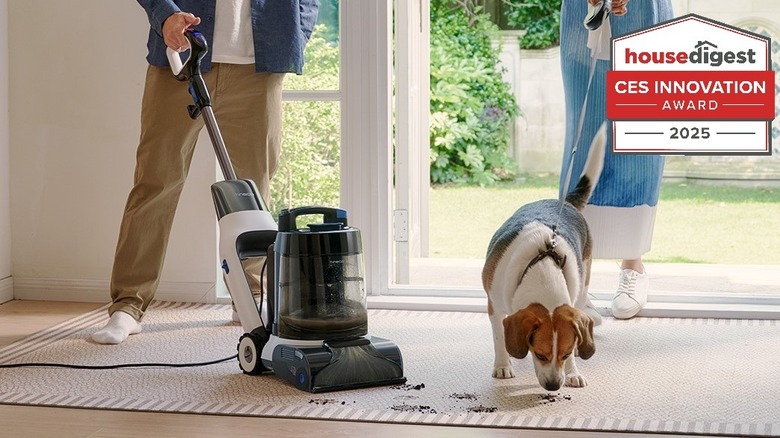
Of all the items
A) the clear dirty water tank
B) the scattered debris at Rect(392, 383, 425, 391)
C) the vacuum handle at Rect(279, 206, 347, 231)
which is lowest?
the scattered debris at Rect(392, 383, 425, 391)

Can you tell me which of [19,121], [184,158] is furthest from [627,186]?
[19,121]

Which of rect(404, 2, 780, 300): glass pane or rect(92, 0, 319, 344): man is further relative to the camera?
rect(404, 2, 780, 300): glass pane

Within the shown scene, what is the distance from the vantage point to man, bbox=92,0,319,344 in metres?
2.95

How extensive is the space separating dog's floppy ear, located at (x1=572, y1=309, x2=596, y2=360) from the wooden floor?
22cm

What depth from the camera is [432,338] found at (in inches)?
117

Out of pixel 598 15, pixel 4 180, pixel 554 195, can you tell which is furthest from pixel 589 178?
pixel 554 195

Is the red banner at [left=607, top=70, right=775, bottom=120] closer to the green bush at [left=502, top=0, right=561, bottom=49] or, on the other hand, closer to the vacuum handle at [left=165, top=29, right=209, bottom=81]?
the vacuum handle at [left=165, top=29, right=209, bottom=81]

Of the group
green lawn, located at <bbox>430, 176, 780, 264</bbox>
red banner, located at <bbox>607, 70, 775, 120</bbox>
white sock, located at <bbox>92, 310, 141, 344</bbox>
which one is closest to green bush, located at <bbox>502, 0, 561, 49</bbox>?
green lawn, located at <bbox>430, 176, 780, 264</bbox>

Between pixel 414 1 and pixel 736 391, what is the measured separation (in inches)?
80.5

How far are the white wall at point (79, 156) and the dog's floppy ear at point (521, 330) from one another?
4.80 ft

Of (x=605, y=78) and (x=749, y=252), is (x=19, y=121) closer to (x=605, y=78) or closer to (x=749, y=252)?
(x=605, y=78)

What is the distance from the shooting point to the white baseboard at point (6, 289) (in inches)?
138

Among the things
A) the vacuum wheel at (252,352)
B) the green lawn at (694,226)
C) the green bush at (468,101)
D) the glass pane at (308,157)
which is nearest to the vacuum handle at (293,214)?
the vacuum wheel at (252,352)

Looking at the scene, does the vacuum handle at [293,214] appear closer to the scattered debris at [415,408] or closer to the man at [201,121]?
the scattered debris at [415,408]
